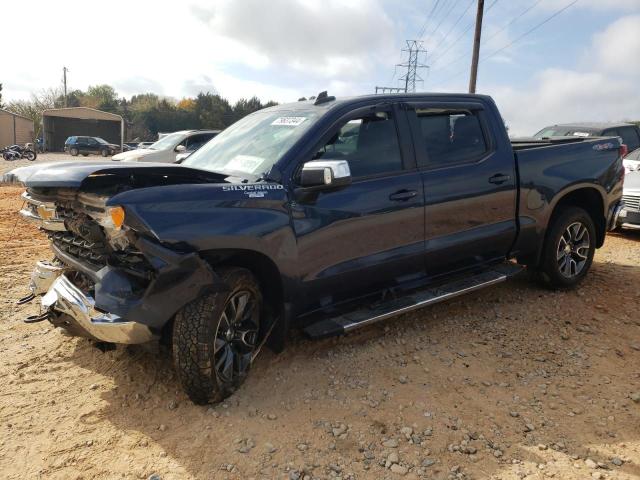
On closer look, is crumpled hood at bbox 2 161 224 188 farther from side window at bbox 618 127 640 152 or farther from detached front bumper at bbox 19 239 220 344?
side window at bbox 618 127 640 152

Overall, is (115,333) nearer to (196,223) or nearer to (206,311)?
(206,311)

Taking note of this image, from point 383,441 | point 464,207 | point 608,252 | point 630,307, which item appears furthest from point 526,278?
point 383,441

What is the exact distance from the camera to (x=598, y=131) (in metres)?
11.2

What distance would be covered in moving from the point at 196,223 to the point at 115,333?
750mm

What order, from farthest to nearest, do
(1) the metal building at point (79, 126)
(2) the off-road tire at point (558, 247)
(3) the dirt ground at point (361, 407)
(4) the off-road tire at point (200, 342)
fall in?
(1) the metal building at point (79, 126) < (2) the off-road tire at point (558, 247) < (4) the off-road tire at point (200, 342) < (3) the dirt ground at point (361, 407)

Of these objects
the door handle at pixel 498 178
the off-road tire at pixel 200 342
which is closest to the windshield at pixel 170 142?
the door handle at pixel 498 178

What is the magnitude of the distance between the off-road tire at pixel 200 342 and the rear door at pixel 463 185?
1806 millimetres

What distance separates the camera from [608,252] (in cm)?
684

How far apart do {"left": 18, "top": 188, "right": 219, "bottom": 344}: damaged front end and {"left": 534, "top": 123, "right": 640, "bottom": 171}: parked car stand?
1075 centimetres

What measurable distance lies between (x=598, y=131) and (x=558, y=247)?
7.80 meters

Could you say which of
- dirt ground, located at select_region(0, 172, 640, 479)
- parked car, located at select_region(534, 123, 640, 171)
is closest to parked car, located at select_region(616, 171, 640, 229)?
parked car, located at select_region(534, 123, 640, 171)

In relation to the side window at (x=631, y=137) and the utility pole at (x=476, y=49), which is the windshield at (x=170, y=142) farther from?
the utility pole at (x=476, y=49)

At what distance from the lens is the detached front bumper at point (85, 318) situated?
276 cm

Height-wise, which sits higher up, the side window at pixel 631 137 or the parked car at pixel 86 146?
the parked car at pixel 86 146
